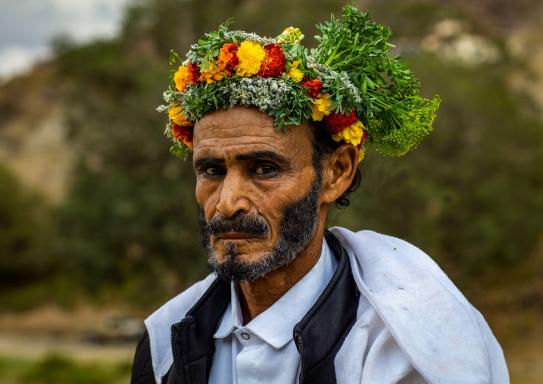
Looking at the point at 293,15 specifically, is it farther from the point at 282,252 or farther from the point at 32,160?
the point at 32,160

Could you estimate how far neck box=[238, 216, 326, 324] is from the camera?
3404 mm

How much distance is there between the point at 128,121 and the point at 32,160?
1787 inches

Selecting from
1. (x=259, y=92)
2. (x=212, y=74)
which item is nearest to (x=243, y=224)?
(x=259, y=92)

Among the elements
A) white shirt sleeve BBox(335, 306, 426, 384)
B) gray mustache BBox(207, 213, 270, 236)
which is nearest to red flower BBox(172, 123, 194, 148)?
gray mustache BBox(207, 213, 270, 236)

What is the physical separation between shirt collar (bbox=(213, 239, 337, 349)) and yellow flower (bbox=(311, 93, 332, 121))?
54 centimetres

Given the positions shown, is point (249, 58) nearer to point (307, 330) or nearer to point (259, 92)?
point (259, 92)

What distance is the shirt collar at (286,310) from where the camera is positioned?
10.7 ft

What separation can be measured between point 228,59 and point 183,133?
1.53 feet

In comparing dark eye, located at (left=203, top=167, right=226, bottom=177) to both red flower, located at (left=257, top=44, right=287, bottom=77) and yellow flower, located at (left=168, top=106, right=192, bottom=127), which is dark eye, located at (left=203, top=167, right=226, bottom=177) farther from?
red flower, located at (left=257, top=44, right=287, bottom=77)

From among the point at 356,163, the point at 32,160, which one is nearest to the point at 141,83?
the point at 356,163

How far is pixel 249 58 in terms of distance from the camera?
3.34 m

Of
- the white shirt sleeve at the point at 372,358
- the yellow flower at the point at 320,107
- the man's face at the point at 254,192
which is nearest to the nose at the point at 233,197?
the man's face at the point at 254,192

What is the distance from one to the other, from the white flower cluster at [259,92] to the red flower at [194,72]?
0.65 feet

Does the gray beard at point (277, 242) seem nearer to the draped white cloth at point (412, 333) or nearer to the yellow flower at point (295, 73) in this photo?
the draped white cloth at point (412, 333)
